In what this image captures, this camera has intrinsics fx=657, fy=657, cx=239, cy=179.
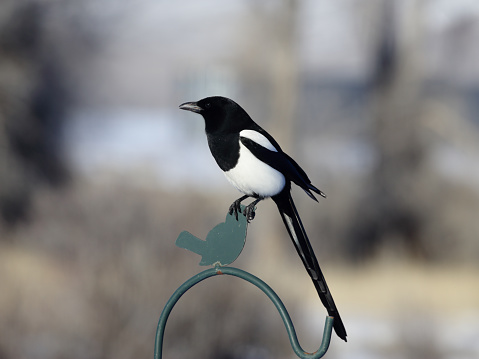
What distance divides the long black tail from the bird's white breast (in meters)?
0.03

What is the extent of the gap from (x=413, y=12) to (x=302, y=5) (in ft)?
5.70

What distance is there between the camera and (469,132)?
8.88 meters

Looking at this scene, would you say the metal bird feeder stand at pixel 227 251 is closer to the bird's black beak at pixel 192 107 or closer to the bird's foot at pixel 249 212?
the bird's foot at pixel 249 212

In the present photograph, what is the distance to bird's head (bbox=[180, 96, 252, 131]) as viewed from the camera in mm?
1701

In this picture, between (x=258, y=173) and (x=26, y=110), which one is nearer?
(x=258, y=173)

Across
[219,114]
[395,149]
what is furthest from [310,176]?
[219,114]

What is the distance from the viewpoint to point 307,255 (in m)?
1.53

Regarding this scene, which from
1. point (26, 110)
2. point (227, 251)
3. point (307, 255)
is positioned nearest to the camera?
point (307, 255)

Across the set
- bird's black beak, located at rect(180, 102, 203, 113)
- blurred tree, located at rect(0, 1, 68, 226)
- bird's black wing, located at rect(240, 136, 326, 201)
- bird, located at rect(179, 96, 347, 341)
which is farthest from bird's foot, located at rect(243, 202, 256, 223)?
blurred tree, located at rect(0, 1, 68, 226)

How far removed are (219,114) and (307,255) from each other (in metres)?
0.44

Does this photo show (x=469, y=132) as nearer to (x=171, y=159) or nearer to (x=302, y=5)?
(x=302, y=5)

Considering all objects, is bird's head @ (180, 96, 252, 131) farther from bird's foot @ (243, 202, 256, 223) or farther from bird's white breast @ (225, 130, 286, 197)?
bird's foot @ (243, 202, 256, 223)

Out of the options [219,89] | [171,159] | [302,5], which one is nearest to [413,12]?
[302,5]

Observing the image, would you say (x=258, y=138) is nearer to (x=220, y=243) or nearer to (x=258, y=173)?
(x=258, y=173)
